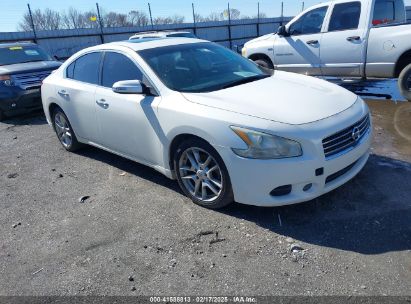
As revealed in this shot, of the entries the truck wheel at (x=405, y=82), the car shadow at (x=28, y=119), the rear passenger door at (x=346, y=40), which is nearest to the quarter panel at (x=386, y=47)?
the rear passenger door at (x=346, y=40)

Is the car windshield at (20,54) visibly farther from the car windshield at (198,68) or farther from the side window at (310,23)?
the car windshield at (198,68)

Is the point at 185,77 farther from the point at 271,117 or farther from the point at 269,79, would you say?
the point at 271,117

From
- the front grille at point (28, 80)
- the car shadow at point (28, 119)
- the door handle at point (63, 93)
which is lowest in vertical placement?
the car shadow at point (28, 119)

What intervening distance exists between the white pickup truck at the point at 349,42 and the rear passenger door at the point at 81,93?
194 inches

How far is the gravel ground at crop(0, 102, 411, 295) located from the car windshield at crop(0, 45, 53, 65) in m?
5.68

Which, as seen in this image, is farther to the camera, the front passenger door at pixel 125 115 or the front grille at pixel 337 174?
the front passenger door at pixel 125 115

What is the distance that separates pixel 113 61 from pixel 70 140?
1.77m

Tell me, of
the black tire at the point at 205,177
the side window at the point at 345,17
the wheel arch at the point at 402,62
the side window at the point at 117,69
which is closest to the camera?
the black tire at the point at 205,177

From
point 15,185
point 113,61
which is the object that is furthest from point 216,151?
point 15,185

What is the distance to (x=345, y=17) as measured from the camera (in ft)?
25.0

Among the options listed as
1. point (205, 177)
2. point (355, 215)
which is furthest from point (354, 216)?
point (205, 177)

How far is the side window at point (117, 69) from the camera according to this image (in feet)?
14.3

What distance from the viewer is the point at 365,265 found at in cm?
287

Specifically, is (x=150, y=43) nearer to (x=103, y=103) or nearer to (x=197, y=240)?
(x=103, y=103)
